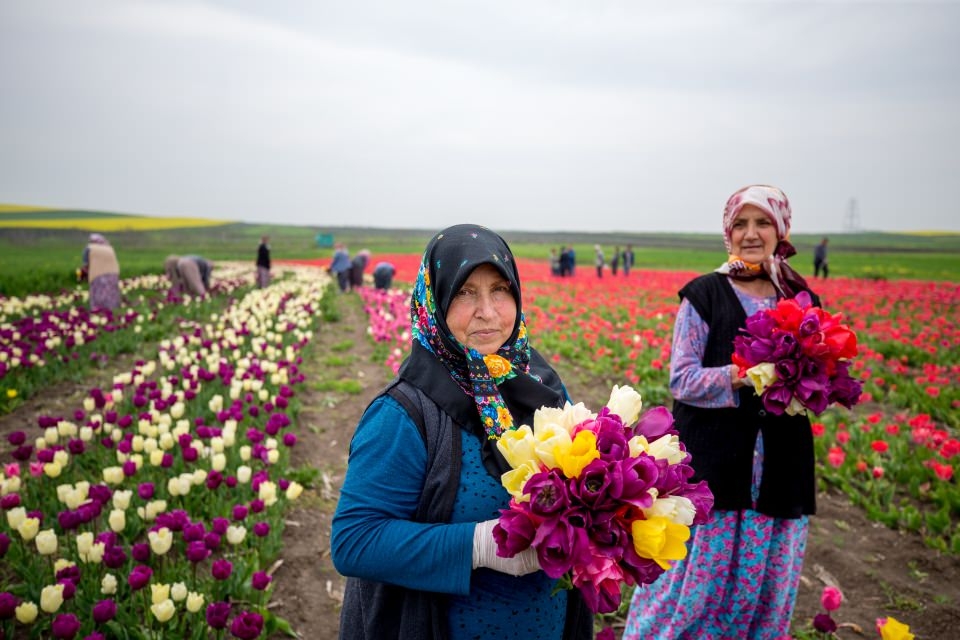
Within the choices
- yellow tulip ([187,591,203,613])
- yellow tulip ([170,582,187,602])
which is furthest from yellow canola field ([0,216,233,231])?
yellow tulip ([187,591,203,613])

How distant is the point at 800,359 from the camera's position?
2271mm

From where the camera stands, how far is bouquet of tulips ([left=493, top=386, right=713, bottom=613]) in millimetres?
1188

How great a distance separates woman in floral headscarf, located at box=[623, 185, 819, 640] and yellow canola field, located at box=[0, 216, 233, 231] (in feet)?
213

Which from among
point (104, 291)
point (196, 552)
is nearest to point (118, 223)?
point (104, 291)

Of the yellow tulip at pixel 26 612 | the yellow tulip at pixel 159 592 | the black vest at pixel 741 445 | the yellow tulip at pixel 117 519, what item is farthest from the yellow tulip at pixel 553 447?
the yellow tulip at pixel 117 519

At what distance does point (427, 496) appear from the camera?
1.54m

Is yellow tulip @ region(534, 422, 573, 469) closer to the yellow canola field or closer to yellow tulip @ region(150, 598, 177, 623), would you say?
yellow tulip @ region(150, 598, 177, 623)

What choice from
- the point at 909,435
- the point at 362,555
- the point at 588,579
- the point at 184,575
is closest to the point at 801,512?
the point at 588,579

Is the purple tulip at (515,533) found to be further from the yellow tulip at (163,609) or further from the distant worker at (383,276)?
the distant worker at (383,276)

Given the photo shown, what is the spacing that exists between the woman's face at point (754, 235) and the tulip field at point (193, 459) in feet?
8.99

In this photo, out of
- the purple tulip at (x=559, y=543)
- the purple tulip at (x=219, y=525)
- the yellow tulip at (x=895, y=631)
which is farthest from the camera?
the purple tulip at (x=219, y=525)

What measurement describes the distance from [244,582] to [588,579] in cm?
272

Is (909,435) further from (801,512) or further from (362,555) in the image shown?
(362,555)

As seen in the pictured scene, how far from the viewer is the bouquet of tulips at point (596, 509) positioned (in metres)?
1.19
